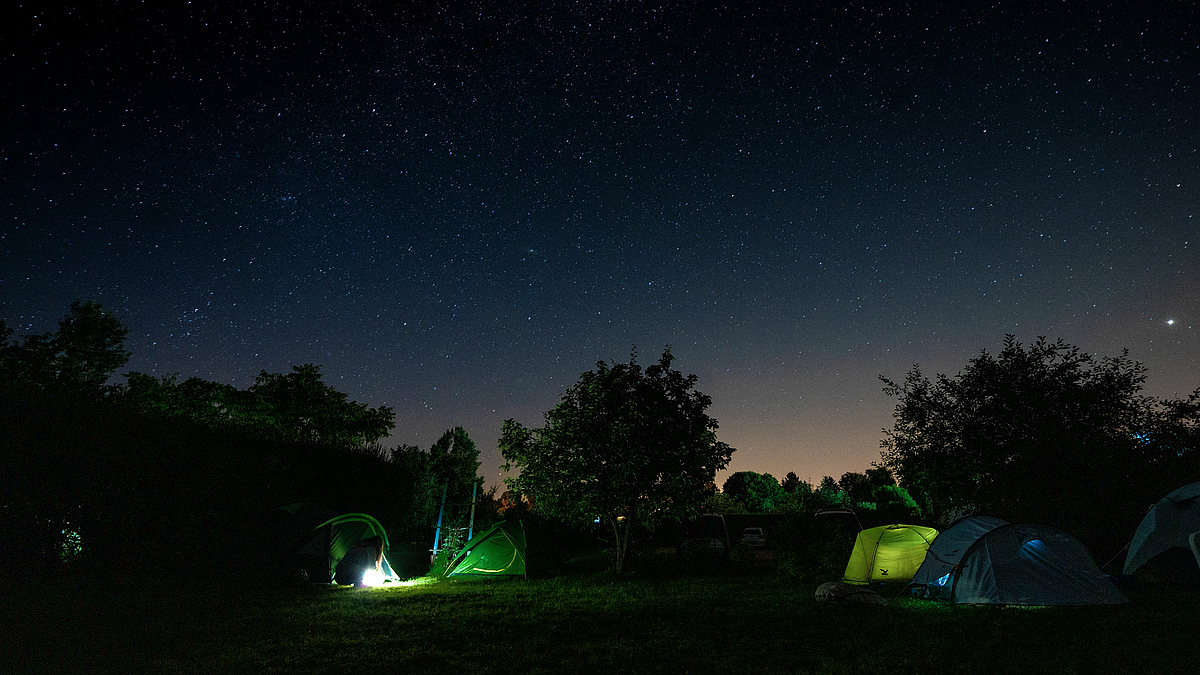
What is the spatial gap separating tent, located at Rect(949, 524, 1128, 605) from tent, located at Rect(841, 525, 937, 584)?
Result: 3.45 m

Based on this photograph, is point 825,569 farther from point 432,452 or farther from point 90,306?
point 90,306

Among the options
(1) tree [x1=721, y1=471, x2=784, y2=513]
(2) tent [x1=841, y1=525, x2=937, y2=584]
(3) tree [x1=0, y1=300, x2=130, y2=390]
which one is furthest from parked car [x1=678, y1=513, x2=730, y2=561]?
(1) tree [x1=721, y1=471, x2=784, y2=513]

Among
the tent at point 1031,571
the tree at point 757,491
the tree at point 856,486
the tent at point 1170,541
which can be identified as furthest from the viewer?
the tree at point 757,491

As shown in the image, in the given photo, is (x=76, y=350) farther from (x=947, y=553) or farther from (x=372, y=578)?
(x=947, y=553)

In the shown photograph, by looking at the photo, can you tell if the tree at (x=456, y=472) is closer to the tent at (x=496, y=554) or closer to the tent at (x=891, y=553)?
the tent at (x=496, y=554)

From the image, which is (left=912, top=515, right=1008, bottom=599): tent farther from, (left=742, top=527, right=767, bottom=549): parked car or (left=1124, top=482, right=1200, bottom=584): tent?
(left=742, top=527, right=767, bottom=549): parked car

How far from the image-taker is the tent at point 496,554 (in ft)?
62.8

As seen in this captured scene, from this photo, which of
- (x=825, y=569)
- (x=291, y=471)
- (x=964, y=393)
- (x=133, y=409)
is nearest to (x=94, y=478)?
(x=133, y=409)

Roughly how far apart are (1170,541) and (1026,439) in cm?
545

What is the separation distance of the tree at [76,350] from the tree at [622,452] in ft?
109

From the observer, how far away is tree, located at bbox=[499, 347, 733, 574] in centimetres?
1872

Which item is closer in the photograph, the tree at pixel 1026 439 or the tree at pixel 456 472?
the tree at pixel 1026 439

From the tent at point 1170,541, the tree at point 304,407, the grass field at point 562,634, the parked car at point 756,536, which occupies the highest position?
the tree at point 304,407

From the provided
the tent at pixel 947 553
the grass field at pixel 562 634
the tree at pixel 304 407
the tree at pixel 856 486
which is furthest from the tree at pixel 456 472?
the tree at pixel 856 486
